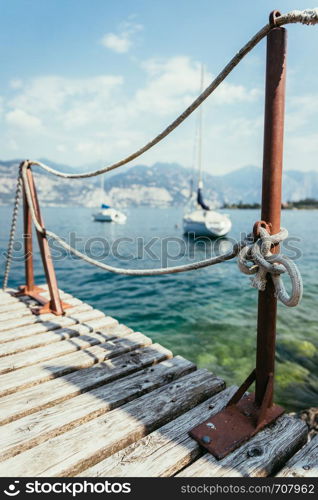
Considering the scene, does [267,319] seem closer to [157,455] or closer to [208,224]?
[157,455]

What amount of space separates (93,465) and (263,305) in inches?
62.9

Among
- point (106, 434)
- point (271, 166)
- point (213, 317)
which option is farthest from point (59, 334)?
point (213, 317)

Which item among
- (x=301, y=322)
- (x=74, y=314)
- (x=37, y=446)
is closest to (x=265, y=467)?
(x=37, y=446)

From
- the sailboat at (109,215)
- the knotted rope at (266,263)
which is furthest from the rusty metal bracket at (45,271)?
the sailboat at (109,215)

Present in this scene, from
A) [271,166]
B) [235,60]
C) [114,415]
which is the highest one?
[235,60]

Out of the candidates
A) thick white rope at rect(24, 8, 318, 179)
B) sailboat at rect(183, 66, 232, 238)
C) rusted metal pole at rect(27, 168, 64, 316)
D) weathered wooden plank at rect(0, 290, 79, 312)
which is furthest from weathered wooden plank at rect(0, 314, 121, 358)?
sailboat at rect(183, 66, 232, 238)

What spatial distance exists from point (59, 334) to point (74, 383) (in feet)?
3.84

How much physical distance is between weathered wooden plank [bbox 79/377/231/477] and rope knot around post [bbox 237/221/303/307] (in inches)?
48.0

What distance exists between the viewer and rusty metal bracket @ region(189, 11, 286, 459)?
6.75 ft

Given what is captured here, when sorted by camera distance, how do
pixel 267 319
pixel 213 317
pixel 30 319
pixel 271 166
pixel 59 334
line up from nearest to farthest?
pixel 271 166 → pixel 267 319 → pixel 59 334 → pixel 30 319 → pixel 213 317

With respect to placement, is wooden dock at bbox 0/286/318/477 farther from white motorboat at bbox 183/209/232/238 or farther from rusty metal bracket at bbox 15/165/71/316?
white motorboat at bbox 183/209/232/238

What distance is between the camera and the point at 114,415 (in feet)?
8.30

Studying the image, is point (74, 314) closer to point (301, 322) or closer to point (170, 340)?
point (170, 340)

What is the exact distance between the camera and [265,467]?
6.64 ft
